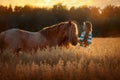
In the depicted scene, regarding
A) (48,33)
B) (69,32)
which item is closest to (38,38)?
(48,33)

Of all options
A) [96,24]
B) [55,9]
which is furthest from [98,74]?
[55,9]

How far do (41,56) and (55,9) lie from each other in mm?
62633

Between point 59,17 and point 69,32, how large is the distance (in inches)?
2168

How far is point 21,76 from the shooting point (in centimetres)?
616

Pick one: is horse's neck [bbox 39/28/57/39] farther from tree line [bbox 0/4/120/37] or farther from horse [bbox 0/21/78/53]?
tree line [bbox 0/4/120/37]

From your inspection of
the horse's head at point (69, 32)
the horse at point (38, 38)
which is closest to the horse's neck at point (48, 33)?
the horse at point (38, 38)

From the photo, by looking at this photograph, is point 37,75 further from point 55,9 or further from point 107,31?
point 55,9

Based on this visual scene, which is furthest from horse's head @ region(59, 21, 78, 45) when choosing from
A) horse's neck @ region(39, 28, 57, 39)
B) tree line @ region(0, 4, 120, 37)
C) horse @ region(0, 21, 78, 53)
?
tree line @ region(0, 4, 120, 37)

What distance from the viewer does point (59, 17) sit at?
66562 mm

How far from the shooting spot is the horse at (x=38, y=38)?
36.0 feet

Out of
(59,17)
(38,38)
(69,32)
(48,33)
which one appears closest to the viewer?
(38,38)

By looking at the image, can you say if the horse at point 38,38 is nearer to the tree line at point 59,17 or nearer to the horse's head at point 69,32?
the horse's head at point 69,32

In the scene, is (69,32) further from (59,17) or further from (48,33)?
(59,17)

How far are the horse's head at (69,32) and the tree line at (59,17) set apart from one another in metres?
44.7
